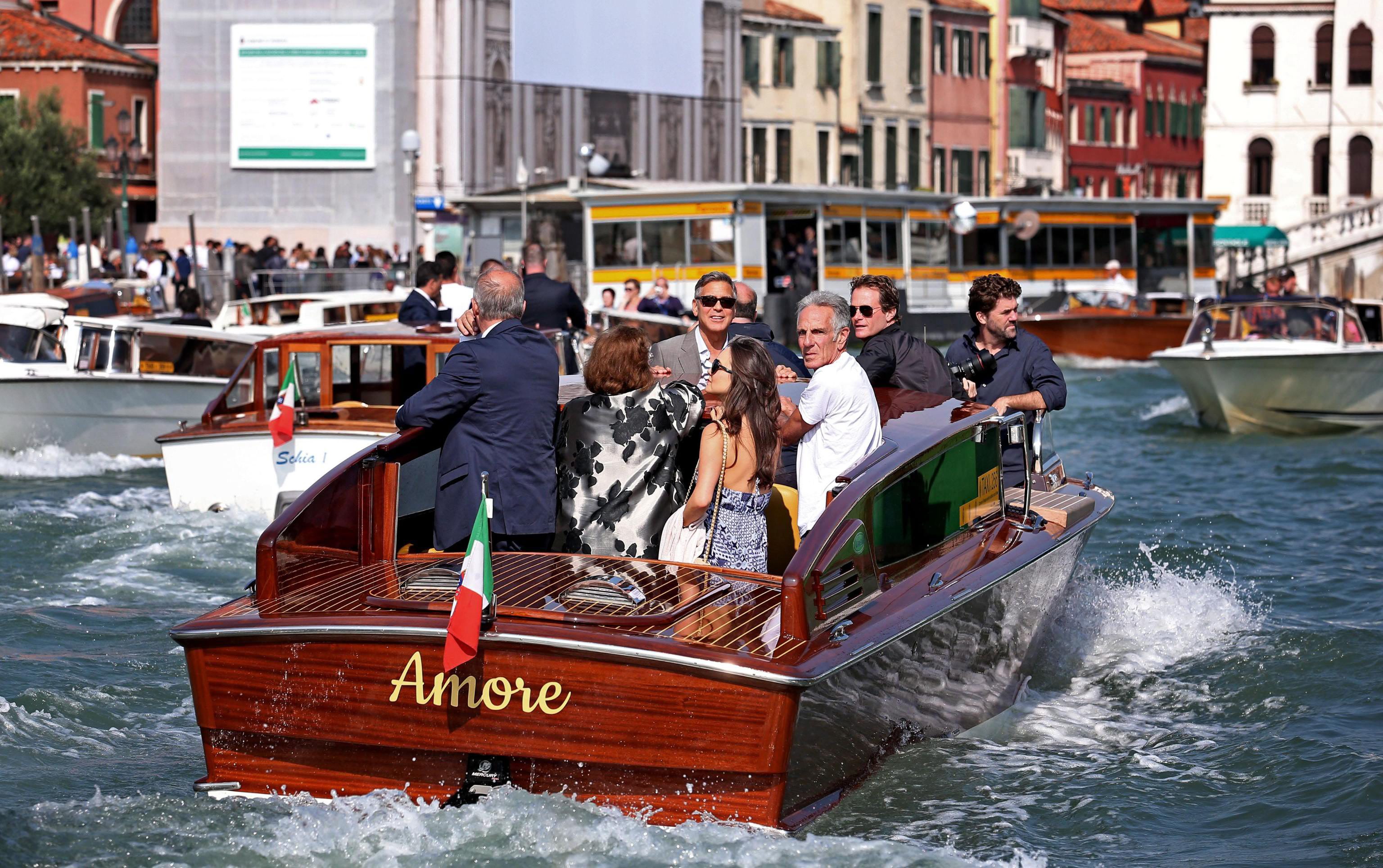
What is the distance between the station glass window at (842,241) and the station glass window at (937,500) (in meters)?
27.2

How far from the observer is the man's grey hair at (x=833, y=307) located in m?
6.96

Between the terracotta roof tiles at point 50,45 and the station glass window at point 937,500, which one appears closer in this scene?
the station glass window at point 937,500

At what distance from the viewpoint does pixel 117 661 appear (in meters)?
9.12

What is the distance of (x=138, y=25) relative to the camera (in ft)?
168

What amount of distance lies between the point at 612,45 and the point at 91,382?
3202cm

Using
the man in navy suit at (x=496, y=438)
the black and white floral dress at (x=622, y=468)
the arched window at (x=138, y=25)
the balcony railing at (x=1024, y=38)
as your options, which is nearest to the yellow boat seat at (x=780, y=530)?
the black and white floral dress at (x=622, y=468)

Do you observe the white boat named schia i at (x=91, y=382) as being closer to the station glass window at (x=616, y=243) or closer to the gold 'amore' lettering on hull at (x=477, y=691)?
the gold 'amore' lettering on hull at (x=477, y=691)

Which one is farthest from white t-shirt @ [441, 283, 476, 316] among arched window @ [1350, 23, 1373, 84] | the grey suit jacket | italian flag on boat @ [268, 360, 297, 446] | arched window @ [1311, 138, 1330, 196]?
arched window @ [1311, 138, 1330, 196]

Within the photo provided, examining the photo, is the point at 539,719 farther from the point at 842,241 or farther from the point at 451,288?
the point at 842,241

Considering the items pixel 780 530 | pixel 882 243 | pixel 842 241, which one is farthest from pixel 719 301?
pixel 882 243

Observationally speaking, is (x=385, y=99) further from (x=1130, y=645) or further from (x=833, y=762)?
(x=833, y=762)

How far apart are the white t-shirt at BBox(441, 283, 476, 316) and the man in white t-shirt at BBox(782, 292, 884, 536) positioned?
21.0 ft

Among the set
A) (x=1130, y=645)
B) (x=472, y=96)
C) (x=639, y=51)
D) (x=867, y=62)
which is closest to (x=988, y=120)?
(x=867, y=62)

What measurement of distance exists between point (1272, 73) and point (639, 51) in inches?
1014
